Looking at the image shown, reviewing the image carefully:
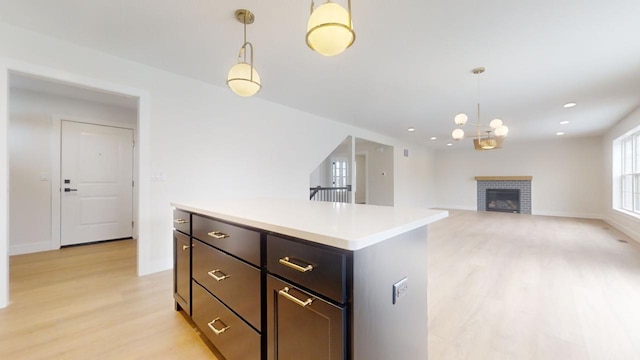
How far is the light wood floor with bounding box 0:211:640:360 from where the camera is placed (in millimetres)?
1599

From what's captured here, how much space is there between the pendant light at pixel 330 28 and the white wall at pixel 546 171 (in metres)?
8.98

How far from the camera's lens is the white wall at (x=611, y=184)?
4605mm

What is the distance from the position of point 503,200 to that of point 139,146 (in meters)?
10.4

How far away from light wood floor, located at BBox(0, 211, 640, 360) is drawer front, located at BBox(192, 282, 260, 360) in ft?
0.58

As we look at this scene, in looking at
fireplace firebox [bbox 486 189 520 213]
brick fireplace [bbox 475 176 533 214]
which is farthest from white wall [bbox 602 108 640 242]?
fireplace firebox [bbox 486 189 520 213]

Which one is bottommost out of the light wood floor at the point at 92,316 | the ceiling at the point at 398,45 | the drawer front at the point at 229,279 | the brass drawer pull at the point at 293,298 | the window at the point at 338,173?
the light wood floor at the point at 92,316

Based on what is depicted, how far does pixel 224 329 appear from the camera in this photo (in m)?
1.39

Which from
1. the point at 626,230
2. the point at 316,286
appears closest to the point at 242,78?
the point at 316,286

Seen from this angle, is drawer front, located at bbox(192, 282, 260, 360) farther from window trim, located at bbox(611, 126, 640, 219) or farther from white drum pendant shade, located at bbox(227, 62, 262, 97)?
window trim, located at bbox(611, 126, 640, 219)

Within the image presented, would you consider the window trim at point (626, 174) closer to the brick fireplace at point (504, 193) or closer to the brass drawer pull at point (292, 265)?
the brick fireplace at point (504, 193)

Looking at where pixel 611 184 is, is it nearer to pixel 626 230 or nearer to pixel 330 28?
pixel 626 230

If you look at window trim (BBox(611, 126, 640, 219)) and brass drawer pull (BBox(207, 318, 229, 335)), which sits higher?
window trim (BBox(611, 126, 640, 219))

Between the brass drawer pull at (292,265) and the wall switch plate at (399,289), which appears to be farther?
the wall switch plate at (399,289)

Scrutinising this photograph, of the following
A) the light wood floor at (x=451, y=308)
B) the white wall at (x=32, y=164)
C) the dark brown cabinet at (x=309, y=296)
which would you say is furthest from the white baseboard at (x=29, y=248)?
the dark brown cabinet at (x=309, y=296)
